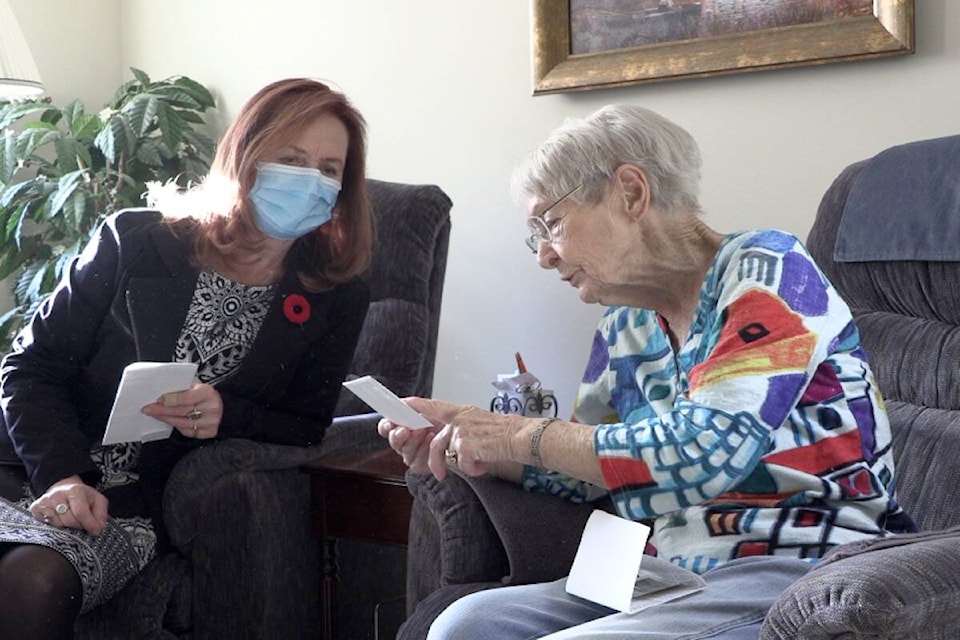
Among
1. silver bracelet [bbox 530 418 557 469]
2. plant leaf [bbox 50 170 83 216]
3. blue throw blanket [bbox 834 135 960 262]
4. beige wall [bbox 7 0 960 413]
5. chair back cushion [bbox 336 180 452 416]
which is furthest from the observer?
plant leaf [bbox 50 170 83 216]

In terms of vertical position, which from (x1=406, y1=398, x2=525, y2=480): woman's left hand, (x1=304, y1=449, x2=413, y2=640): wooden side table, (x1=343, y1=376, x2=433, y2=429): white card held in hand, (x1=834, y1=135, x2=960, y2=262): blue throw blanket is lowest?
(x1=304, y1=449, x2=413, y2=640): wooden side table

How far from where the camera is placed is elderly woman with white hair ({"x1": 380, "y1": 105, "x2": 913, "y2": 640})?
1355mm

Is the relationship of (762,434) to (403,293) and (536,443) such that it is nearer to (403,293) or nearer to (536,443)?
(536,443)

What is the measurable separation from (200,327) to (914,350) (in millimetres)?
1176

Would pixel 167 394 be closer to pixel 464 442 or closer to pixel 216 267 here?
pixel 216 267

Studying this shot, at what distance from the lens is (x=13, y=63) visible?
9.61 ft

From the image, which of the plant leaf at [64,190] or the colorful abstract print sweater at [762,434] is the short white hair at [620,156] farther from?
the plant leaf at [64,190]

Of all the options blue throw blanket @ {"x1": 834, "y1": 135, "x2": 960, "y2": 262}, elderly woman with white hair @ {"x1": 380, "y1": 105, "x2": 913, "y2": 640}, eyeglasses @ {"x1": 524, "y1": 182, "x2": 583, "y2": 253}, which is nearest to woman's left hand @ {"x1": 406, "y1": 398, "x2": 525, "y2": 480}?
elderly woman with white hair @ {"x1": 380, "y1": 105, "x2": 913, "y2": 640}

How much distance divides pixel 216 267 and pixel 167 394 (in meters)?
0.27

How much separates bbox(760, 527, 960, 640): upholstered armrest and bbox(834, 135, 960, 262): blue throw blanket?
2.33ft

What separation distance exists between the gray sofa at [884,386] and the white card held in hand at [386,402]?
22 cm

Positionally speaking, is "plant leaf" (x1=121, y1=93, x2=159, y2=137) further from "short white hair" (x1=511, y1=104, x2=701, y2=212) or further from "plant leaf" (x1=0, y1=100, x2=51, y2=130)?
"short white hair" (x1=511, y1=104, x2=701, y2=212)

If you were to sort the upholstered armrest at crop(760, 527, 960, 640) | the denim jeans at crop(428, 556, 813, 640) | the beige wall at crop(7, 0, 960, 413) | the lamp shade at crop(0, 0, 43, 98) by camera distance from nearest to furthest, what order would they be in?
the upholstered armrest at crop(760, 527, 960, 640), the denim jeans at crop(428, 556, 813, 640), the beige wall at crop(7, 0, 960, 413), the lamp shade at crop(0, 0, 43, 98)

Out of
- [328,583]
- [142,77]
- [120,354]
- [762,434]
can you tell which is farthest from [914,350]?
[142,77]
